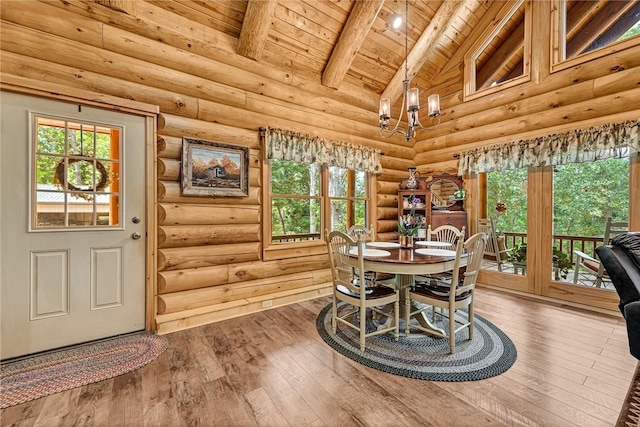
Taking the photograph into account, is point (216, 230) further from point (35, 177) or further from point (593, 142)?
point (593, 142)

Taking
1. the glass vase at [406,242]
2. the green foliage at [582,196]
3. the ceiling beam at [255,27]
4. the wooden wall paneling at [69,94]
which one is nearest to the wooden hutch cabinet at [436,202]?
the green foliage at [582,196]

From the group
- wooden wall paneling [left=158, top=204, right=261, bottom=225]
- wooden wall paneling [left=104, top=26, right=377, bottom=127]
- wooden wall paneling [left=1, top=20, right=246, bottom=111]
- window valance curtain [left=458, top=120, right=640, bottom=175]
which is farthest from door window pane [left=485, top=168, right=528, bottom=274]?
wooden wall paneling [left=1, top=20, right=246, bottom=111]

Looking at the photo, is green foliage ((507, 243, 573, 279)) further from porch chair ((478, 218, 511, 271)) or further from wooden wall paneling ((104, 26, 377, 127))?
wooden wall paneling ((104, 26, 377, 127))

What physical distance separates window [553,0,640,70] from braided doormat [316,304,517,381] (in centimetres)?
356

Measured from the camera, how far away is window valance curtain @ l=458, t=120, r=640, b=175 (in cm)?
303

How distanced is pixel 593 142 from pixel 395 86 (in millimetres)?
2805

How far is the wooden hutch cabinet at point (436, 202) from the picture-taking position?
4.45 m

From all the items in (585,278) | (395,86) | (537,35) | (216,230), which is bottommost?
(585,278)

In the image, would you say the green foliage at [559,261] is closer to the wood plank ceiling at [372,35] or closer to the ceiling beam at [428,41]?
the wood plank ceiling at [372,35]

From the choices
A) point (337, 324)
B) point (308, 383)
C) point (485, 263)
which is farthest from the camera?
point (485, 263)

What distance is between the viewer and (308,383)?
191 centimetres

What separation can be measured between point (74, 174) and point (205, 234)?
1.27 m

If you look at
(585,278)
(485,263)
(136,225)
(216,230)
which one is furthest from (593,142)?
(136,225)

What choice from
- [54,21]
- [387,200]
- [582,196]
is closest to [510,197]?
[582,196]
